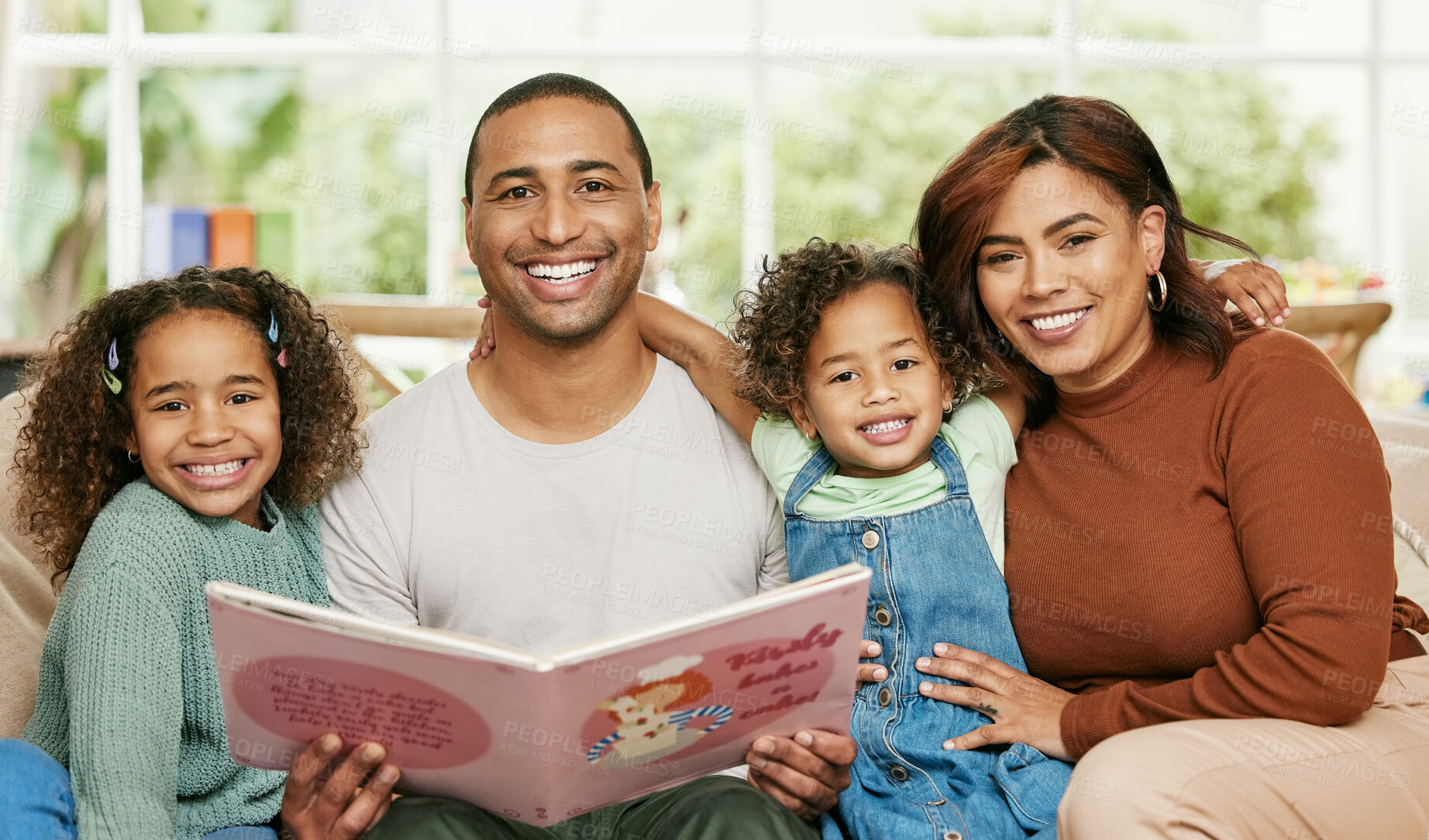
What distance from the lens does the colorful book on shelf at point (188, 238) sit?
5.87m

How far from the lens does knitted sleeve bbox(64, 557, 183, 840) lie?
1.44 m

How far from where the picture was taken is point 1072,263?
5.51 ft

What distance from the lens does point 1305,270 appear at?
5.53 metres

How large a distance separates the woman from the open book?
0.38m

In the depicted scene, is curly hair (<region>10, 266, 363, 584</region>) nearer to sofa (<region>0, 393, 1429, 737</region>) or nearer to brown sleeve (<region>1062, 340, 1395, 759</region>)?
sofa (<region>0, 393, 1429, 737</region>)

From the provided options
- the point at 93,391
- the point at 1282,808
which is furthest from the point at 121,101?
the point at 1282,808

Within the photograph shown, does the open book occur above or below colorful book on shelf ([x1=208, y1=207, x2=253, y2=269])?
below

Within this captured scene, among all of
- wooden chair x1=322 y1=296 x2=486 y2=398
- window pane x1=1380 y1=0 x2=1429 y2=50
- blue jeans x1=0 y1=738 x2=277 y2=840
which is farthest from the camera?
window pane x1=1380 y1=0 x2=1429 y2=50

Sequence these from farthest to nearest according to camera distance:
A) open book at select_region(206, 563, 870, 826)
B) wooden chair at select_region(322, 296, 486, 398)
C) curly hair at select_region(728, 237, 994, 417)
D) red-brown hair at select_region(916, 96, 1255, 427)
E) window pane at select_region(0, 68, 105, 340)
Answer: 1. window pane at select_region(0, 68, 105, 340)
2. wooden chair at select_region(322, 296, 486, 398)
3. curly hair at select_region(728, 237, 994, 417)
4. red-brown hair at select_region(916, 96, 1255, 427)
5. open book at select_region(206, 563, 870, 826)

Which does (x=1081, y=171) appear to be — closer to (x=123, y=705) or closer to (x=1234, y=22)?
(x=123, y=705)

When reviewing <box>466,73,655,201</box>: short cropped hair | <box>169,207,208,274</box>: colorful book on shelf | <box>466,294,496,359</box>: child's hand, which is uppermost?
<box>169,207,208,274</box>: colorful book on shelf

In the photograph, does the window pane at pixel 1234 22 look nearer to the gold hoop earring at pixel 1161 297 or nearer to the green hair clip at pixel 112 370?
the gold hoop earring at pixel 1161 297

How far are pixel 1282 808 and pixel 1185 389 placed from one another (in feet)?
1.88

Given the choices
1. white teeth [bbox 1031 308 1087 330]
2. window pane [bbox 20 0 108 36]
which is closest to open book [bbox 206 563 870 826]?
white teeth [bbox 1031 308 1087 330]
